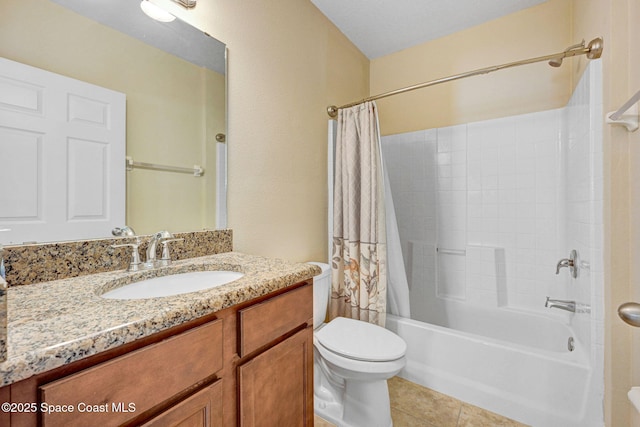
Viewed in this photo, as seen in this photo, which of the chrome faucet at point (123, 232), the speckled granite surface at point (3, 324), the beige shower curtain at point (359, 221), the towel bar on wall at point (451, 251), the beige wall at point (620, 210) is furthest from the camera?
the towel bar on wall at point (451, 251)

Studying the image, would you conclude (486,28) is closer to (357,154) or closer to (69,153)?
(357,154)

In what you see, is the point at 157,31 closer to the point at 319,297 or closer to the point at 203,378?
the point at 203,378

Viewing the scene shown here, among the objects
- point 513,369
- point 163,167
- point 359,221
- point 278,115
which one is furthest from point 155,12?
point 513,369

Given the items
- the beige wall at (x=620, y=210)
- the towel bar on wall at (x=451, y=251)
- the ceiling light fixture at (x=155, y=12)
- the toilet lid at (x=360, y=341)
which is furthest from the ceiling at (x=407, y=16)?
the toilet lid at (x=360, y=341)

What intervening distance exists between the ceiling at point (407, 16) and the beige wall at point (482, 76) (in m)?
0.10

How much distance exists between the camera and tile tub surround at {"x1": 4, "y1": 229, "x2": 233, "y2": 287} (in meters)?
0.77

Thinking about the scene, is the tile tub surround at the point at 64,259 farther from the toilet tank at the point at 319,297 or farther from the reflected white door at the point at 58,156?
the toilet tank at the point at 319,297

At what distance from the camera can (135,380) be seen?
1.77 ft

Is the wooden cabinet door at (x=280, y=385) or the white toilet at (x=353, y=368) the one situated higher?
the wooden cabinet door at (x=280, y=385)

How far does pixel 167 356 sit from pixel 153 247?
21.0 inches

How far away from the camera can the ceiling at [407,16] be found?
6.41 feet

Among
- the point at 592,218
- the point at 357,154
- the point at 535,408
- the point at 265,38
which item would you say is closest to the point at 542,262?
the point at 592,218

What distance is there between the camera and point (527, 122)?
205cm

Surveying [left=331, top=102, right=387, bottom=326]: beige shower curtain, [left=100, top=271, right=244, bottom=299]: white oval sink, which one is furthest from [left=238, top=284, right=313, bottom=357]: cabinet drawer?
[left=331, top=102, right=387, bottom=326]: beige shower curtain
